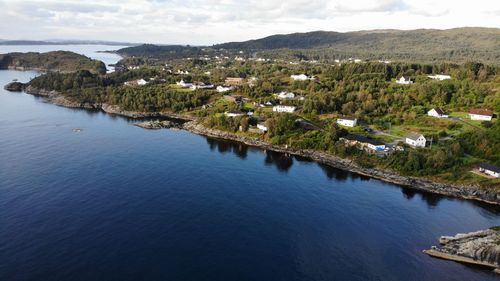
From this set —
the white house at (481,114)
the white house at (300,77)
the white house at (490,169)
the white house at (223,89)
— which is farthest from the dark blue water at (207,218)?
the white house at (300,77)

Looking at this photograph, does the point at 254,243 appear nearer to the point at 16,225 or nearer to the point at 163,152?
the point at 16,225

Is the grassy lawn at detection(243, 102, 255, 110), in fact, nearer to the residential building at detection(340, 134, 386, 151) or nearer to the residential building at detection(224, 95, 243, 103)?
the residential building at detection(224, 95, 243, 103)

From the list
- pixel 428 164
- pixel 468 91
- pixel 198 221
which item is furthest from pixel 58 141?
pixel 468 91

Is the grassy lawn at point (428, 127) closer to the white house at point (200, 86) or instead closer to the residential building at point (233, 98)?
the residential building at point (233, 98)

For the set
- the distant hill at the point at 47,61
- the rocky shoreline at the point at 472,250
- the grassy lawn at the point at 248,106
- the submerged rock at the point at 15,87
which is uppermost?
the distant hill at the point at 47,61

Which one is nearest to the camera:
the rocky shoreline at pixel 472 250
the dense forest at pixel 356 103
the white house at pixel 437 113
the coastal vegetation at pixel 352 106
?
the rocky shoreline at pixel 472 250

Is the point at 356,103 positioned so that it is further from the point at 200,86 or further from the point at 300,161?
the point at 200,86

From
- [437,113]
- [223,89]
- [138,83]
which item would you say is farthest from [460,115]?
[138,83]
